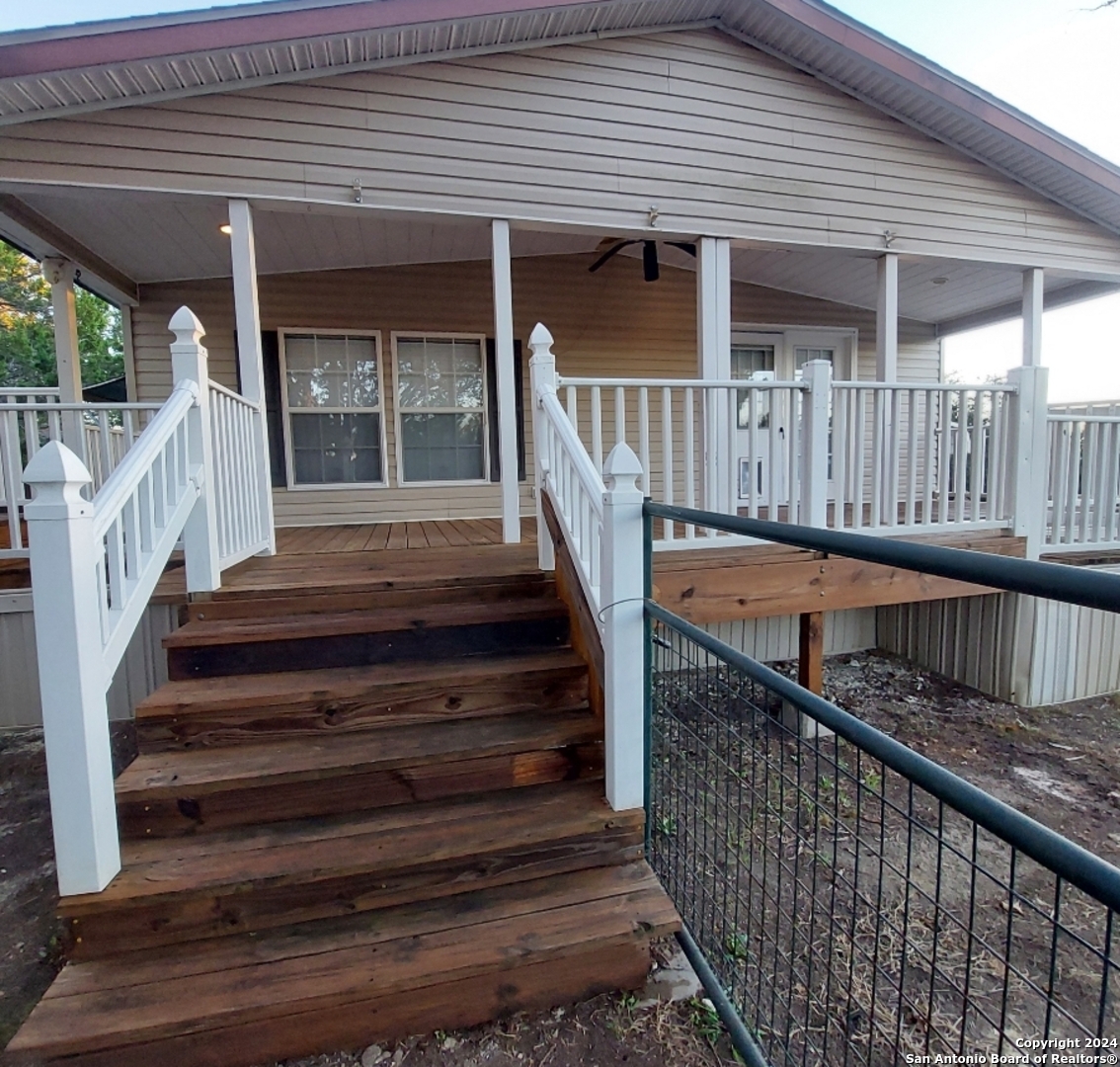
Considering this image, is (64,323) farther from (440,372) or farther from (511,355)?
(511,355)

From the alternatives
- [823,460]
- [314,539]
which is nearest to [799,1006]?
[823,460]

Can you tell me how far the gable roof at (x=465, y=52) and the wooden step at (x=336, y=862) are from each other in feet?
12.0

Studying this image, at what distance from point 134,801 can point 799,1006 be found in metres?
2.10

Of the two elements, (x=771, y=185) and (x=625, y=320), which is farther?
(x=625, y=320)

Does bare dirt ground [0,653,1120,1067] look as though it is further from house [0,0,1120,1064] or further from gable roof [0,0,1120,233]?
gable roof [0,0,1120,233]

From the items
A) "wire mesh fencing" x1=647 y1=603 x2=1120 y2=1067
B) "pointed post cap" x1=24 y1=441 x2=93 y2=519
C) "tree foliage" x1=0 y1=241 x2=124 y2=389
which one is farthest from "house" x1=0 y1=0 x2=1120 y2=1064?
"tree foliage" x1=0 y1=241 x2=124 y2=389

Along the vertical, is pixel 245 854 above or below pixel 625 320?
below

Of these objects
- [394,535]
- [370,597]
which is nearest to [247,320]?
[394,535]

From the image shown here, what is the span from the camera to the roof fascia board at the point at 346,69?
129 inches

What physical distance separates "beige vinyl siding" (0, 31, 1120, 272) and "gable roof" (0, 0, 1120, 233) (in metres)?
0.08

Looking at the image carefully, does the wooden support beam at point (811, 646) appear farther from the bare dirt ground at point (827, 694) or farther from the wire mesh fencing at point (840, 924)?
the wire mesh fencing at point (840, 924)

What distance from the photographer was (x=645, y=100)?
4191mm

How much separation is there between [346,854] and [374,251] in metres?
4.56

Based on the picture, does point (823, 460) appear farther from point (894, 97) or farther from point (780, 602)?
point (894, 97)
